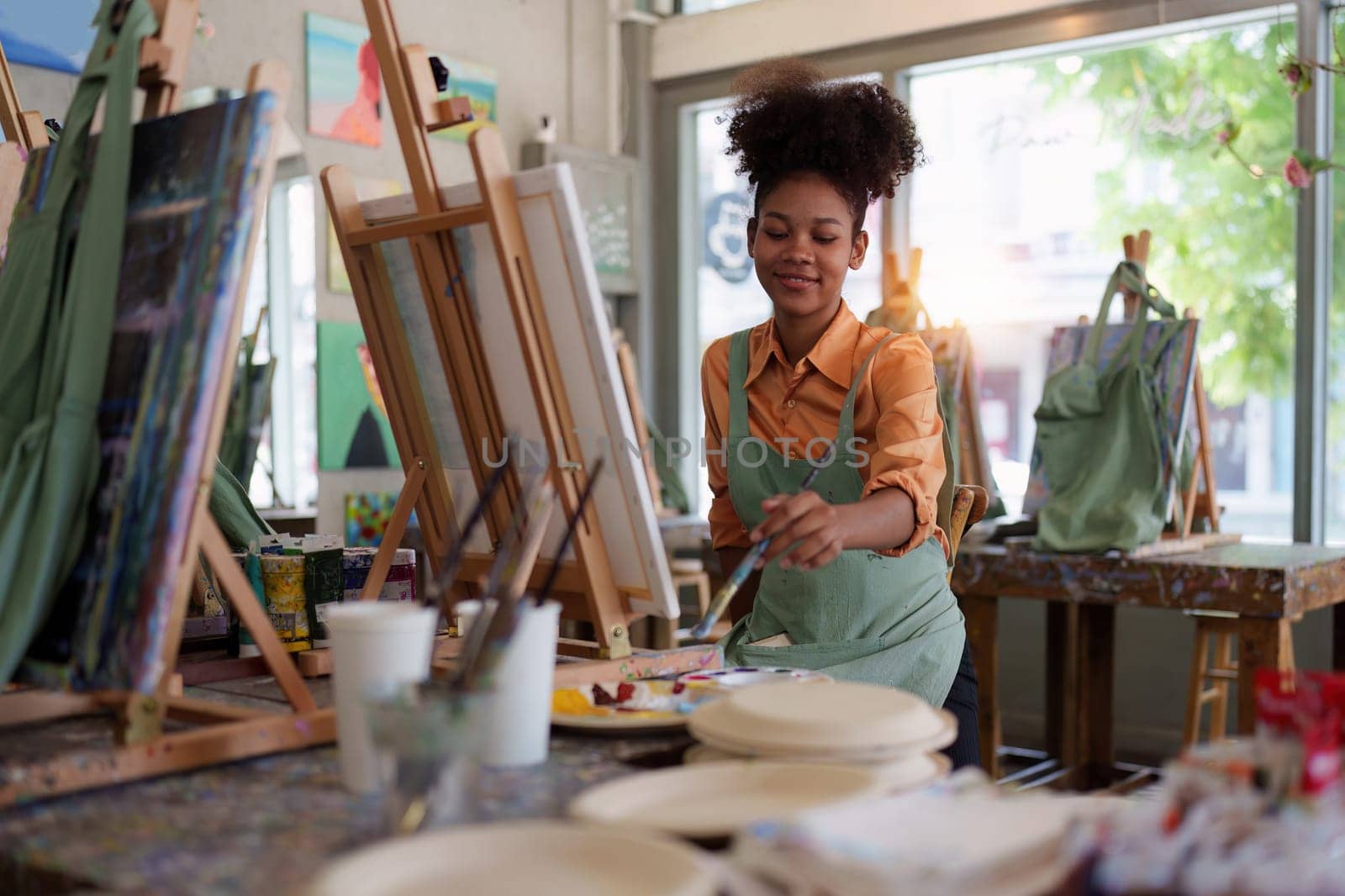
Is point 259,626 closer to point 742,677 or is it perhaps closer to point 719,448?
point 742,677

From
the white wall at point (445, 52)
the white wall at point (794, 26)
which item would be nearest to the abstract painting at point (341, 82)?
the white wall at point (445, 52)

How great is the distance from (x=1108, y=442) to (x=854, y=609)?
2019 mm

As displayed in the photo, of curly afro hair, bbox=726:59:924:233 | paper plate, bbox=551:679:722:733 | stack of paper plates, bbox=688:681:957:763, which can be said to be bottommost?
paper plate, bbox=551:679:722:733

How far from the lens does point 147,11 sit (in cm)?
142

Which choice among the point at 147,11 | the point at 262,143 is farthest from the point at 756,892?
the point at 147,11

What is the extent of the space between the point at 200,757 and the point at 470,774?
384mm

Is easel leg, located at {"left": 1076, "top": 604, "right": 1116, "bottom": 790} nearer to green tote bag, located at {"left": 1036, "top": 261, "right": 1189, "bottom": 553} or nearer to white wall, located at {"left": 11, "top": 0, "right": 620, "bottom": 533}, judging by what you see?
green tote bag, located at {"left": 1036, "top": 261, "right": 1189, "bottom": 553}

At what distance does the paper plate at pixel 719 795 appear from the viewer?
1021 millimetres

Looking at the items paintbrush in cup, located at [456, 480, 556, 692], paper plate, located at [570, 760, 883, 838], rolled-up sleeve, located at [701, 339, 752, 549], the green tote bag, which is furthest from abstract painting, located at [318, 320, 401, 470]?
paper plate, located at [570, 760, 883, 838]

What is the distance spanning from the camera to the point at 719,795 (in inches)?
43.6

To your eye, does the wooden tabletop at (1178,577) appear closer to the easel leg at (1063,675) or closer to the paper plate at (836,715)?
the easel leg at (1063,675)

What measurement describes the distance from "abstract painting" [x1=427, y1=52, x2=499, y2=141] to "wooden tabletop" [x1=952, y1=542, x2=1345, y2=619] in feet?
8.99

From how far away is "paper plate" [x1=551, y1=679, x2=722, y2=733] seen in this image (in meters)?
1.37

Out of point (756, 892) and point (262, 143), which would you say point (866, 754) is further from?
point (262, 143)
